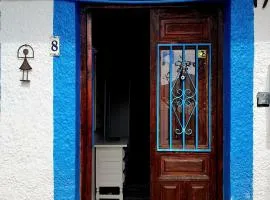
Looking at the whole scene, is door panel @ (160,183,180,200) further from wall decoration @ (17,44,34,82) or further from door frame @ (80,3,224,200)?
wall decoration @ (17,44,34,82)

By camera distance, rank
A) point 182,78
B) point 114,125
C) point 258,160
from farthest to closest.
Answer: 1. point 114,125
2. point 182,78
3. point 258,160

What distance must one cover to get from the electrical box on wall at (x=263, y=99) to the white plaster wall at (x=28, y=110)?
2171mm

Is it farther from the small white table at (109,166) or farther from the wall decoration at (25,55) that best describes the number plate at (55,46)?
the small white table at (109,166)

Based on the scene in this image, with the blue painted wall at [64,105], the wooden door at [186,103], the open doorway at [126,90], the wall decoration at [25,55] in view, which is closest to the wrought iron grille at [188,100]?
the wooden door at [186,103]

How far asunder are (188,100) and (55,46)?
5.12 ft

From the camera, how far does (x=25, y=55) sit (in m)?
4.29

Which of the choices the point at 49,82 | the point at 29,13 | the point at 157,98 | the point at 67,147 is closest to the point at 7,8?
the point at 29,13

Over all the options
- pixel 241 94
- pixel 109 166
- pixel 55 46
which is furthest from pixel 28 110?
pixel 241 94

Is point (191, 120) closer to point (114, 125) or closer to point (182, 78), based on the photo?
point (182, 78)

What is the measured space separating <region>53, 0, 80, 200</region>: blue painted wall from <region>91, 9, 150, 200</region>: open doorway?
5.87ft

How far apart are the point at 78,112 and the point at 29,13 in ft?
3.85

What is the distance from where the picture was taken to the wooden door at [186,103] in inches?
177

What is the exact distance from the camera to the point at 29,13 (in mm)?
4293

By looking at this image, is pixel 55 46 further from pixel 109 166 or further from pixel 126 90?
pixel 126 90
